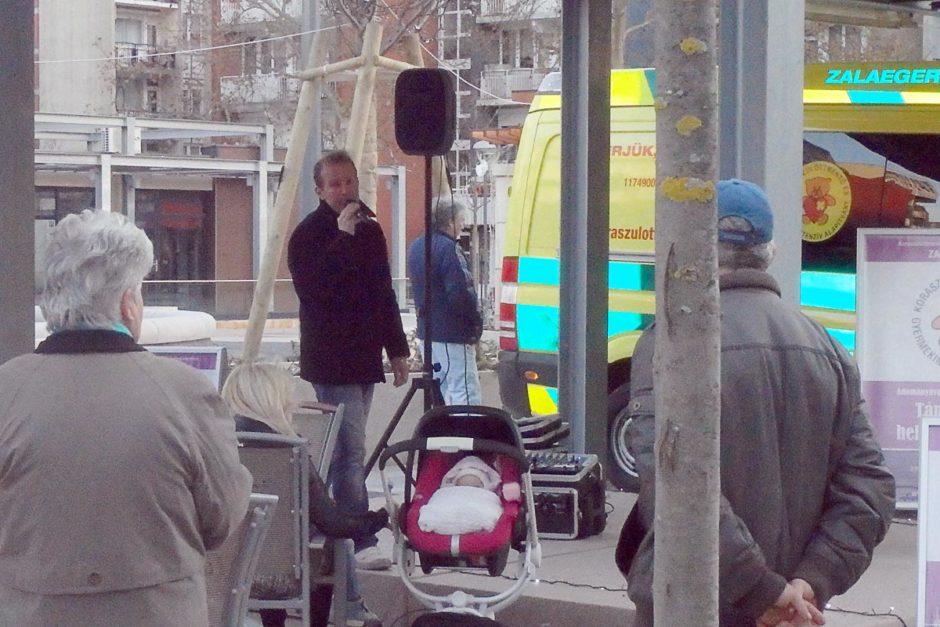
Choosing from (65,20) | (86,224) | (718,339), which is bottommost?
(718,339)

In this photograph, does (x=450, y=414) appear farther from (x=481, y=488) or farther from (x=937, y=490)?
(x=937, y=490)

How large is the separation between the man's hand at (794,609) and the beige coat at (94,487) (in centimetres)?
120

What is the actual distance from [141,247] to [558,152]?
699 centimetres

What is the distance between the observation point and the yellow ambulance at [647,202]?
27.6 ft

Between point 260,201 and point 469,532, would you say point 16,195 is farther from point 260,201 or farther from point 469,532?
point 260,201

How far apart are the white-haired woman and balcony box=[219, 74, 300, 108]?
41.5 metres

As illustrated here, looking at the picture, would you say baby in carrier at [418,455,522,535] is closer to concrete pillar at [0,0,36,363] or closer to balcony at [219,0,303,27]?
concrete pillar at [0,0,36,363]

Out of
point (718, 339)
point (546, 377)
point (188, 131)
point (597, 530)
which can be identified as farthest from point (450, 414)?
point (188, 131)

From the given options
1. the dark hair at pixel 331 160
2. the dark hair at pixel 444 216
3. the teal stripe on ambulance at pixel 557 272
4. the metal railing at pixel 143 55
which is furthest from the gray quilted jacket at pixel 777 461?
the metal railing at pixel 143 55

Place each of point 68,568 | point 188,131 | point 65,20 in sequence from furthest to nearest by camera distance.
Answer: point 65,20
point 188,131
point 68,568

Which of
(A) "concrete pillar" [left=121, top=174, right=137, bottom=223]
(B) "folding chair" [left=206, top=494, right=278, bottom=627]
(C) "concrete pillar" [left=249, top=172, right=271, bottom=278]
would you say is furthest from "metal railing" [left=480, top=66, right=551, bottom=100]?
(B) "folding chair" [left=206, top=494, right=278, bottom=627]

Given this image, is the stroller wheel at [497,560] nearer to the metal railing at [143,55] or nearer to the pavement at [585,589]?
the pavement at [585,589]

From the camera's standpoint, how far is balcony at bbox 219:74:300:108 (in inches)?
1810

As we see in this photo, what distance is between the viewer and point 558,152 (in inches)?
388
